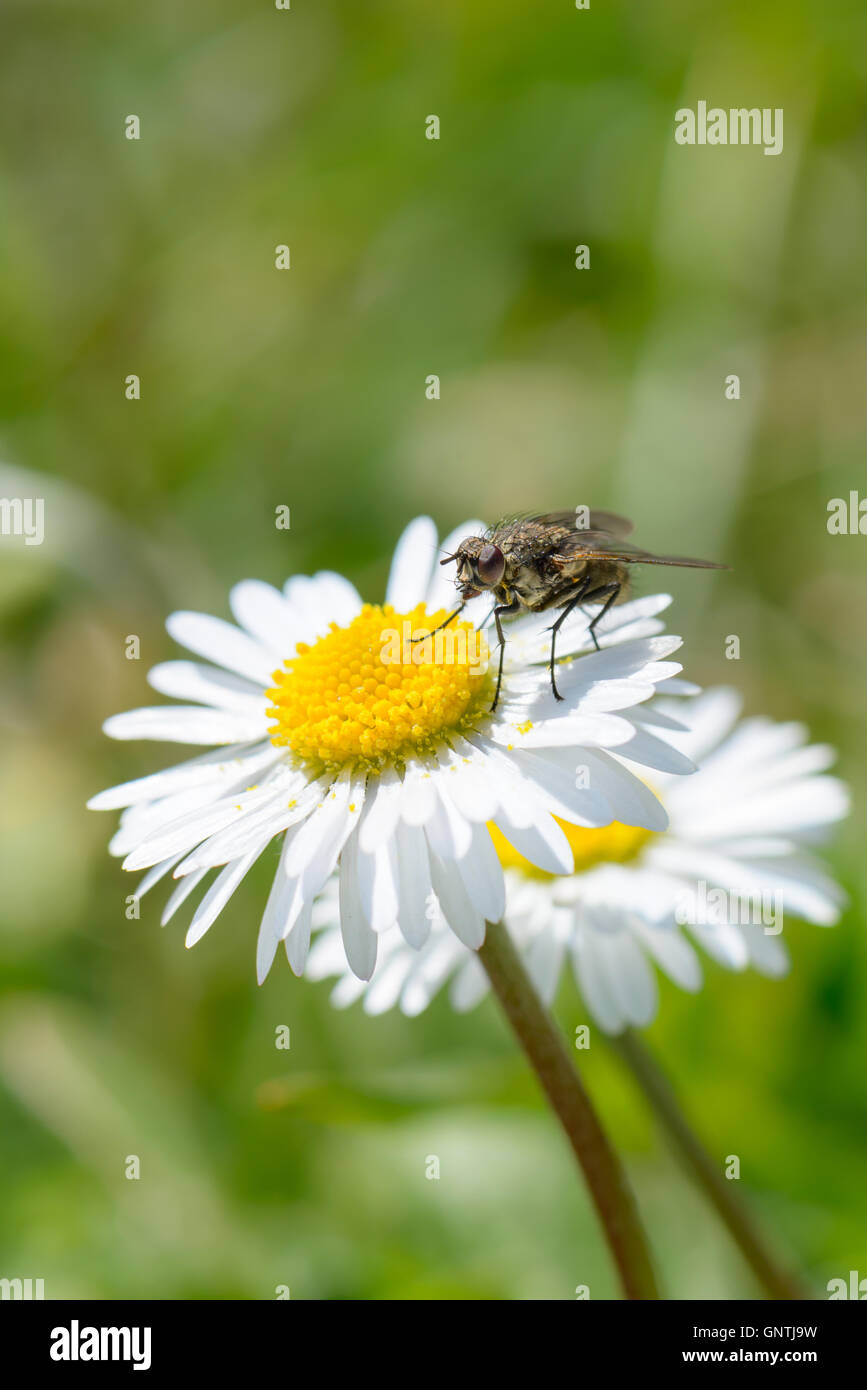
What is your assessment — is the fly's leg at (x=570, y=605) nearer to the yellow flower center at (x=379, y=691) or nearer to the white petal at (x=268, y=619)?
the yellow flower center at (x=379, y=691)

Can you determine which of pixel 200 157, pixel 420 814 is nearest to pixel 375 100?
pixel 200 157

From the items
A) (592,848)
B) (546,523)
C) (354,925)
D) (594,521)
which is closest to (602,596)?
(546,523)

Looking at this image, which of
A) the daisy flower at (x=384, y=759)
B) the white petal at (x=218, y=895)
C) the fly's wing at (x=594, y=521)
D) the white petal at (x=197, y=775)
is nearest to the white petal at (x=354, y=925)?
the daisy flower at (x=384, y=759)

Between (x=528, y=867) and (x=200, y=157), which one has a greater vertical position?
(x=200, y=157)

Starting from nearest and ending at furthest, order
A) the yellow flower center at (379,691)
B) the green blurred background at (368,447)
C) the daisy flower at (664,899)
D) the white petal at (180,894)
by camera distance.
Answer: the white petal at (180,894), the yellow flower center at (379,691), the daisy flower at (664,899), the green blurred background at (368,447)

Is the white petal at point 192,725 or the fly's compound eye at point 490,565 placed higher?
the fly's compound eye at point 490,565

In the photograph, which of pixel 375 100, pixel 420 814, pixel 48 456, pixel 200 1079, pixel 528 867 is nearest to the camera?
pixel 420 814
